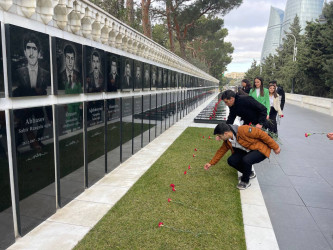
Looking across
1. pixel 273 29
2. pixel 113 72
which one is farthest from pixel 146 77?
pixel 273 29

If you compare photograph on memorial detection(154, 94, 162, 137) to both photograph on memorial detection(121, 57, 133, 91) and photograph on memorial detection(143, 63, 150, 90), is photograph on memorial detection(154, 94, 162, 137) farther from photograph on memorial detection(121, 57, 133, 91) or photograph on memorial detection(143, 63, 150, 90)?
photograph on memorial detection(121, 57, 133, 91)

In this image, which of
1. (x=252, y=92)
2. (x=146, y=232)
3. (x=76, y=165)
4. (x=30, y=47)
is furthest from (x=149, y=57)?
(x=146, y=232)

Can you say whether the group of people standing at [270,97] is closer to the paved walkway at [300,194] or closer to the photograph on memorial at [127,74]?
the paved walkway at [300,194]

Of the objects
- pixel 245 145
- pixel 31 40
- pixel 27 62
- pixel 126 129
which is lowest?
pixel 126 129

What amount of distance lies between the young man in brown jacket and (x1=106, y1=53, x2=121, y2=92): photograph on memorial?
2599 millimetres

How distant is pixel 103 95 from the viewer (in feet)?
18.1

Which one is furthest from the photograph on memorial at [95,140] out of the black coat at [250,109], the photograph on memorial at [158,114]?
the photograph on memorial at [158,114]

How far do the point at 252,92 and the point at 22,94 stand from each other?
615cm

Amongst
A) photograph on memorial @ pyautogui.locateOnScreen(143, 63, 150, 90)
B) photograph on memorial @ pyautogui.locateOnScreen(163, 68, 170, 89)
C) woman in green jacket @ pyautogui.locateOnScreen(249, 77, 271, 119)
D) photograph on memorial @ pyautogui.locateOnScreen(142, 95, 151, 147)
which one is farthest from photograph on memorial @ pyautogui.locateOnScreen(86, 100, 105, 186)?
photograph on memorial @ pyautogui.locateOnScreen(163, 68, 170, 89)

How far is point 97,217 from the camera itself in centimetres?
397

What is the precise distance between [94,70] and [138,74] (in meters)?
2.80

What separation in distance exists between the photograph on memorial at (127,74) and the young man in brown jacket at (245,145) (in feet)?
9.78

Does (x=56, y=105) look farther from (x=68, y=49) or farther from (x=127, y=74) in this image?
(x=127, y=74)

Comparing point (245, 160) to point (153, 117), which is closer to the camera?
point (245, 160)
